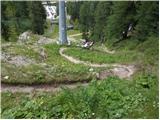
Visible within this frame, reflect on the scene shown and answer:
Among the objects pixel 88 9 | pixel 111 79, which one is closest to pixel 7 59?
pixel 111 79

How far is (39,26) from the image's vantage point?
190 feet

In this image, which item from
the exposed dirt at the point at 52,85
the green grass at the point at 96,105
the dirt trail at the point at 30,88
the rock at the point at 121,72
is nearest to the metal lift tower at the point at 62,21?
the exposed dirt at the point at 52,85

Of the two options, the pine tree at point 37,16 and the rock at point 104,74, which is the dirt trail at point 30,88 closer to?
the rock at point 104,74

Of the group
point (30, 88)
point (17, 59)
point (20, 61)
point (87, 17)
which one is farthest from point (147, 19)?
point (87, 17)

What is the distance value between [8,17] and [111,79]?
147 feet

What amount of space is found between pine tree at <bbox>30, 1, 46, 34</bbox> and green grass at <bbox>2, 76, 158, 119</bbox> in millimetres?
46082

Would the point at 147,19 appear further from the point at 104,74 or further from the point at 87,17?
the point at 87,17

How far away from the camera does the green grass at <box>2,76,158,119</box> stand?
862cm

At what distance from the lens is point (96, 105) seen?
29.1 ft

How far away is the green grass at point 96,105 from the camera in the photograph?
862cm

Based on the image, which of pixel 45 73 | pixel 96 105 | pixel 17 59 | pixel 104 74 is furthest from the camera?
pixel 17 59

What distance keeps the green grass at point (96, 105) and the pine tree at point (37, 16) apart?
46.1 metres

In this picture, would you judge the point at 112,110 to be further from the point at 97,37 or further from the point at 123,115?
the point at 97,37

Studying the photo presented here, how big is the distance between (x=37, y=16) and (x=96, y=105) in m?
49.4
